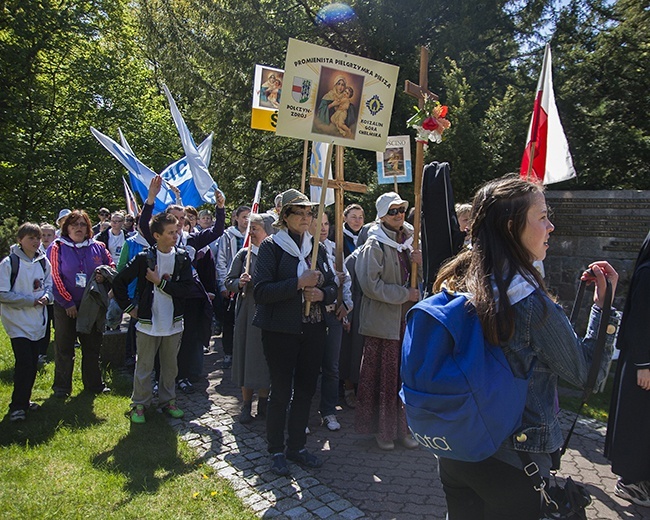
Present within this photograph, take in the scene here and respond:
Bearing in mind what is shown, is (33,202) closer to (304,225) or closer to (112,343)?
(112,343)

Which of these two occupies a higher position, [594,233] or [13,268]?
[594,233]

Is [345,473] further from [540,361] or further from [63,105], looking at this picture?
[63,105]

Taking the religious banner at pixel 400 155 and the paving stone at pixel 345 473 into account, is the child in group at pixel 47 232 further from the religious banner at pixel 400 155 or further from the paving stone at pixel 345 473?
the religious banner at pixel 400 155

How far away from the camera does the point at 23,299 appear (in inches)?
208

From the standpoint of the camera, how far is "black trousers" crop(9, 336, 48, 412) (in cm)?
525

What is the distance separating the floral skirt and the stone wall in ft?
14.9

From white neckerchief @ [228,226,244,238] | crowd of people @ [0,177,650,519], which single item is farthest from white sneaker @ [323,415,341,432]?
white neckerchief @ [228,226,244,238]

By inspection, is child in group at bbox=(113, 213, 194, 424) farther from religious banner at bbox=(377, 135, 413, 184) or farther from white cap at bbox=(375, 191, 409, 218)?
religious banner at bbox=(377, 135, 413, 184)

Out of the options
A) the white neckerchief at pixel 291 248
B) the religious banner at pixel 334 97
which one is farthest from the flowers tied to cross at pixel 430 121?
the white neckerchief at pixel 291 248

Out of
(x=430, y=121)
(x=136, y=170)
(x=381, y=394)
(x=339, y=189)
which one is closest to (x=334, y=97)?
(x=430, y=121)

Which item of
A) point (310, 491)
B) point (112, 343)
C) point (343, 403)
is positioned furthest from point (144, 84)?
point (310, 491)

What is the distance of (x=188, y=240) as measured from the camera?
263 inches

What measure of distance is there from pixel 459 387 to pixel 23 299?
4.80 m

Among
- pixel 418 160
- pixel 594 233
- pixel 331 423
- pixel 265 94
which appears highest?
pixel 265 94
